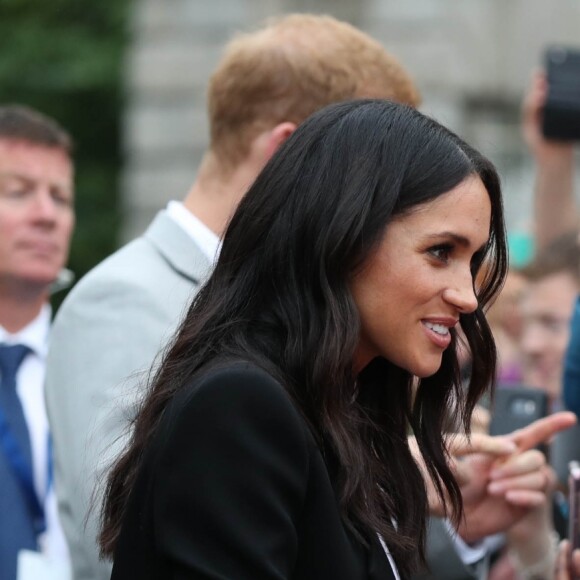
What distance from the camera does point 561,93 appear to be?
4.65m

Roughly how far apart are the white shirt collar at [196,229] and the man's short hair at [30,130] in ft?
5.50

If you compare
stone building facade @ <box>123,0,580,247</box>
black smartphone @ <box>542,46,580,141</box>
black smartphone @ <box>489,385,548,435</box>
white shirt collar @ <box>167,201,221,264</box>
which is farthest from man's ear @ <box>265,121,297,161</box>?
stone building facade @ <box>123,0,580,247</box>

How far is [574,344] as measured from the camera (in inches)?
140

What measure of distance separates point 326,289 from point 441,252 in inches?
8.6

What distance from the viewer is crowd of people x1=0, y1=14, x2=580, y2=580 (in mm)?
2088

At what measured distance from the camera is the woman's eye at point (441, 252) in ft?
7.59

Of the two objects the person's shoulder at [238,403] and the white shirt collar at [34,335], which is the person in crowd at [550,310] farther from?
the person's shoulder at [238,403]

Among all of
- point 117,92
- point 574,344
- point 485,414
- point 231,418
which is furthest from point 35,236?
point 117,92

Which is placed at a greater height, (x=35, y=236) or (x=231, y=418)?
(x=231, y=418)

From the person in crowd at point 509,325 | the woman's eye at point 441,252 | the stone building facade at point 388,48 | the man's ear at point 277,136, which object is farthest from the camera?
the stone building facade at point 388,48

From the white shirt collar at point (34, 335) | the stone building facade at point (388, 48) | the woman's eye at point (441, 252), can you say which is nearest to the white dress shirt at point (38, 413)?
the white shirt collar at point (34, 335)

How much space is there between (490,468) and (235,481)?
1.29m

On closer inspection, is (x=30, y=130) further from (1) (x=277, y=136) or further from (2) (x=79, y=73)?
(2) (x=79, y=73)

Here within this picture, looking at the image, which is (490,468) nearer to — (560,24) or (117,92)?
(560,24)
